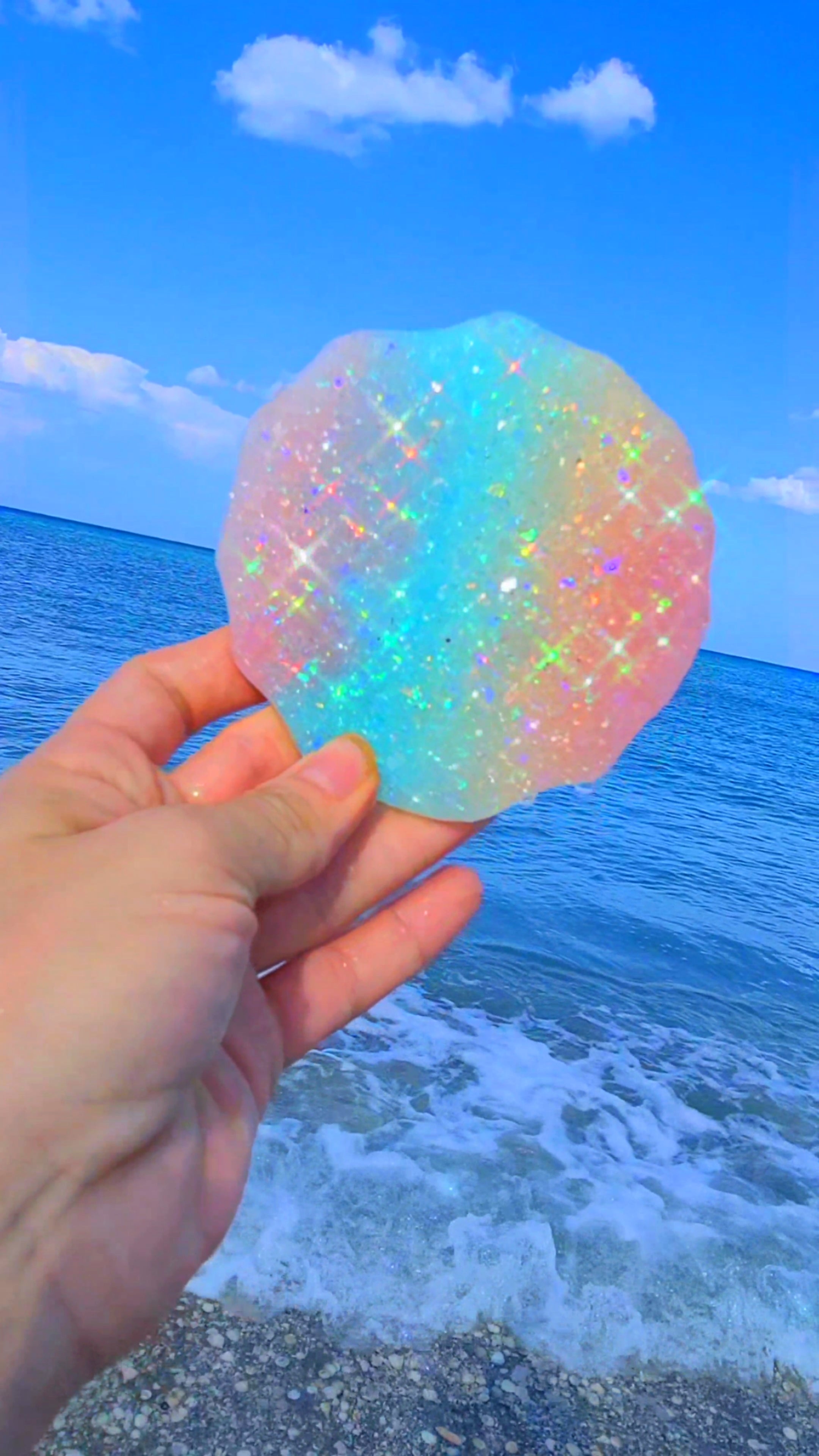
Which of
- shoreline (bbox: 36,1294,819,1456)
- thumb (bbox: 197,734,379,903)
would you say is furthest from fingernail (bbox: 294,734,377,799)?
shoreline (bbox: 36,1294,819,1456)

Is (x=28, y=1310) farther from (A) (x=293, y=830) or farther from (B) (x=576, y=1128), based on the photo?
(B) (x=576, y=1128)

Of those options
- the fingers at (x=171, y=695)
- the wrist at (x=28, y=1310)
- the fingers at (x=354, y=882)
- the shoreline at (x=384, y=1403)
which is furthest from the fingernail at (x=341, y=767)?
the shoreline at (x=384, y=1403)

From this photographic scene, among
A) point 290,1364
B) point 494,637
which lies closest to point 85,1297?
point 494,637

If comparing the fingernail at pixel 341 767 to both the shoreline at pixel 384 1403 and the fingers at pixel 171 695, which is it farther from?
the shoreline at pixel 384 1403

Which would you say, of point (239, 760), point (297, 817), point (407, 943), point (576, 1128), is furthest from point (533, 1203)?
point (297, 817)

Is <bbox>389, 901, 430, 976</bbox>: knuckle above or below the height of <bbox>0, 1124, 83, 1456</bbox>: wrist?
above

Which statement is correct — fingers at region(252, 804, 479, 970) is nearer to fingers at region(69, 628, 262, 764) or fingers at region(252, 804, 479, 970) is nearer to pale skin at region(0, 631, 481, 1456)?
pale skin at region(0, 631, 481, 1456)
